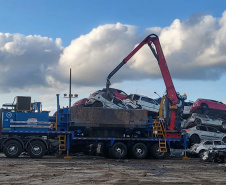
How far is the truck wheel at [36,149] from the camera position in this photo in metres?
22.7

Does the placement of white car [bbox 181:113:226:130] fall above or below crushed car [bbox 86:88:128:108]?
below

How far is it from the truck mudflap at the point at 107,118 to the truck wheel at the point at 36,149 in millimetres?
2185

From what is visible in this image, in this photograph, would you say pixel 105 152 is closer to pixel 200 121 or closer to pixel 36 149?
pixel 36 149

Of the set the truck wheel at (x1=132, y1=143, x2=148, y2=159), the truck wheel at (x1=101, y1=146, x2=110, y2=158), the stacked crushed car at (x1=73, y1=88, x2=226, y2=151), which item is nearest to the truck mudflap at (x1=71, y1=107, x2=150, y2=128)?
the truck wheel at (x1=132, y1=143, x2=148, y2=159)

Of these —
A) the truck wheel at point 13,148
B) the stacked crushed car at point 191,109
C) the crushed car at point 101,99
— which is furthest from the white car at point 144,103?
the truck wheel at point 13,148

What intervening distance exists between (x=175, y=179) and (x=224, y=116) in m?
20.5

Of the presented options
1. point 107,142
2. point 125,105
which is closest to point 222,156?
point 107,142

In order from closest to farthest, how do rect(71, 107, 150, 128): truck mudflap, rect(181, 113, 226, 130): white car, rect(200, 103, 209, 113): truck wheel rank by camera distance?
1. rect(71, 107, 150, 128): truck mudflap
2. rect(181, 113, 226, 130): white car
3. rect(200, 103, 209, 113): truck wheel

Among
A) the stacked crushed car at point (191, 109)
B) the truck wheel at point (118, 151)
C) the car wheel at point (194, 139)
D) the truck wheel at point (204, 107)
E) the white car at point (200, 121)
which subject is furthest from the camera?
the truck wheel at point (204, 107)

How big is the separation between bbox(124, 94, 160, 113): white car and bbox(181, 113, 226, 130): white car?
2.55 meters

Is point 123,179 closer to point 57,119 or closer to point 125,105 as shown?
point 57,119

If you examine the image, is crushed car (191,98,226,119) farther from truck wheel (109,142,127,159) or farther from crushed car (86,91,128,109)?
truck wheel (109,142,127,159)

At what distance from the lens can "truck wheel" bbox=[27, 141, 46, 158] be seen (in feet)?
74.5

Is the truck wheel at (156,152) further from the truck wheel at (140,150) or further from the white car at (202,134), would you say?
the white car at (202,134)
